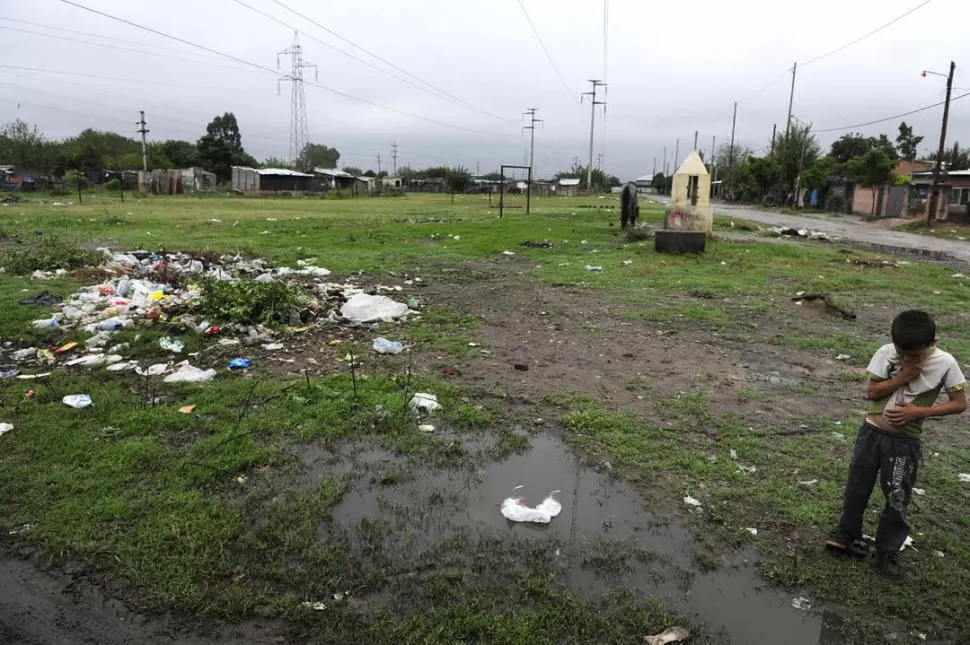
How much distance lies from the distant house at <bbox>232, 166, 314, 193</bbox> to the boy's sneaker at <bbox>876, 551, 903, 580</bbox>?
51.2 m

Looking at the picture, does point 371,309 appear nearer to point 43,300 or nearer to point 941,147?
point 43,300

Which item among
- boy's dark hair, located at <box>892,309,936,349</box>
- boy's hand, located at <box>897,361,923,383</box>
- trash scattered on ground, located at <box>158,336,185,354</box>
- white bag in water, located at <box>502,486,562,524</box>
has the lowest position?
white bag in water, located at <box>502,486,562,524</box>

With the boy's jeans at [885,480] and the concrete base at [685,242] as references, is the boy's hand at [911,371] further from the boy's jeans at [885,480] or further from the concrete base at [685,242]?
the concrete base at [685,242]

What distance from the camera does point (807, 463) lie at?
12.4ft

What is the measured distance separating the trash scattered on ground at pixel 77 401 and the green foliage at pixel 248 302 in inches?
78.7

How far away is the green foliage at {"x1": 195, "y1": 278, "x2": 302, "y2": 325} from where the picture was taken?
21.3 feet

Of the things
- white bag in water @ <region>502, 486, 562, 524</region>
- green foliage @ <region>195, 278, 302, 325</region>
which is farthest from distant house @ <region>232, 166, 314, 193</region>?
white bag in water @ <region>502, 486, 562, 524</region>

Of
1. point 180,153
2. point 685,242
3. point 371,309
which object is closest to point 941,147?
point 685,242

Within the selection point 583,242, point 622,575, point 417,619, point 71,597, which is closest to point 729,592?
point 622,575

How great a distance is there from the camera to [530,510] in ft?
10.8

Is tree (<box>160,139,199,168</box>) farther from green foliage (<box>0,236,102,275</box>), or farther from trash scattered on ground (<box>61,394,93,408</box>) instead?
trash scattered on ground (<box>61,394,93,408</box>)

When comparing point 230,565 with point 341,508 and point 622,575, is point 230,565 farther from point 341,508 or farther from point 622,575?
point 622,575

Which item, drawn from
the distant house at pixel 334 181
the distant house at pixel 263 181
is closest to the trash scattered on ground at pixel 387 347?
the distant house at pixel 263 181

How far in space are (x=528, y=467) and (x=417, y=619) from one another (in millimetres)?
1471
